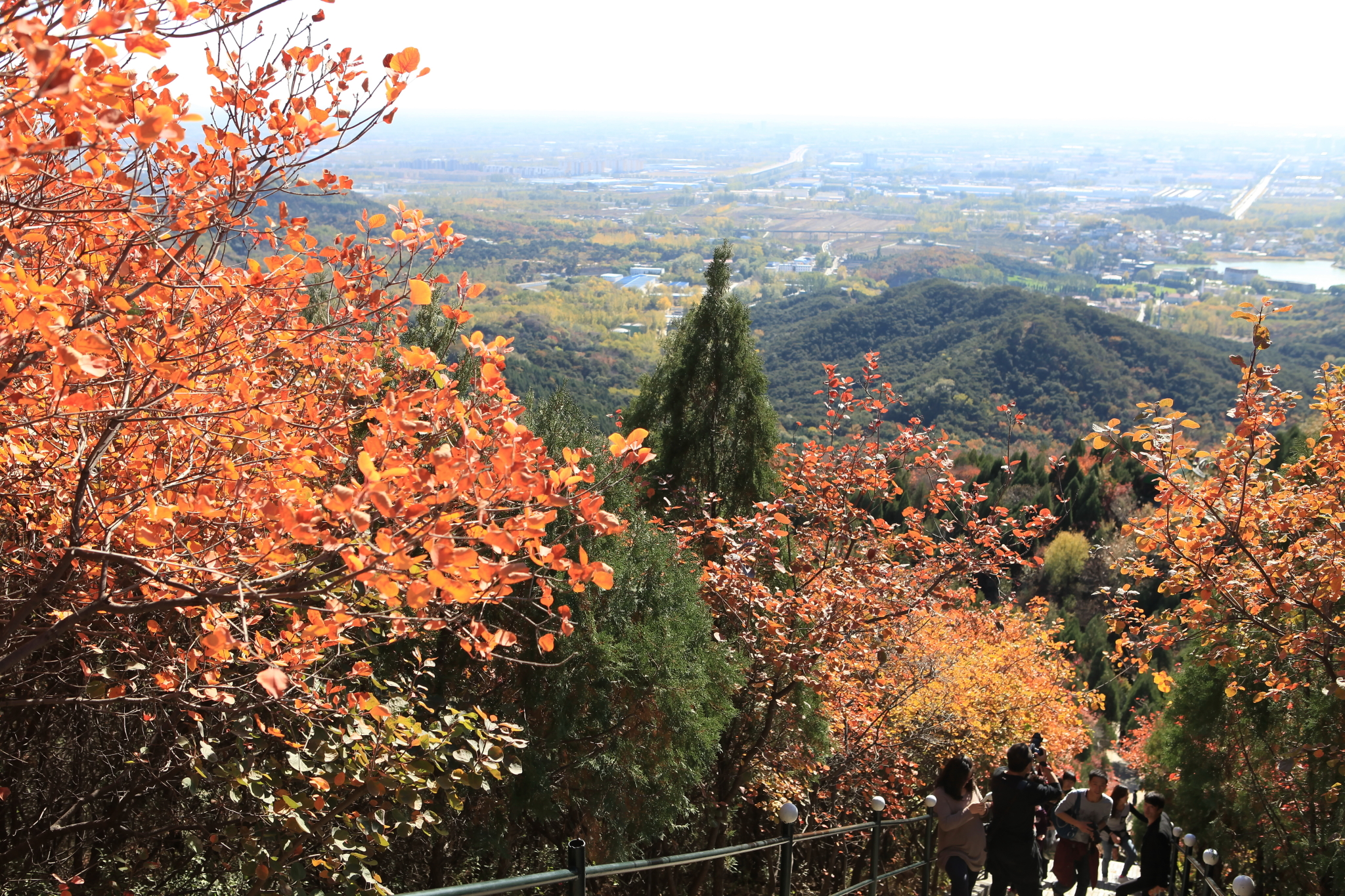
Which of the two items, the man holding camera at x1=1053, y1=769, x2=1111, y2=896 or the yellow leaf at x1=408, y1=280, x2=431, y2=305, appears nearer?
the yellow leaf at x1=408, y1=280, x2=431, y2=305

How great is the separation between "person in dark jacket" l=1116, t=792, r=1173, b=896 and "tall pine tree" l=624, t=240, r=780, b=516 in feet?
18.3

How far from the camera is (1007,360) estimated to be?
6794 centimetres

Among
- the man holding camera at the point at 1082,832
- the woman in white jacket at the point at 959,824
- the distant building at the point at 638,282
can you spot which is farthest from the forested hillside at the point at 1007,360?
the woman in white jacket at the point at 959,824

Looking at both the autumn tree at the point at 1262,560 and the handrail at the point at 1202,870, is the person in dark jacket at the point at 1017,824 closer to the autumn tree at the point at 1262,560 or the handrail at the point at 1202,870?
the handrail at the point at 1202,870

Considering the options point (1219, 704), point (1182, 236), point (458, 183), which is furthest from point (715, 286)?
point (1182, 236)

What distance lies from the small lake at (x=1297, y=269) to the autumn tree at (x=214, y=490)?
550 feet

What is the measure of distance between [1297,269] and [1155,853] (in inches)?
7532

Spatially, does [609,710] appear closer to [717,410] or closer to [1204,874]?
[1204,874]

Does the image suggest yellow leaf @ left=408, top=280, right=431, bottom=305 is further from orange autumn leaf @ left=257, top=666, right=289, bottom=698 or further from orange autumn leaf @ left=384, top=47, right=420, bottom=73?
orange autumn leaf @ left=257, top=666, right=289, bottom=698

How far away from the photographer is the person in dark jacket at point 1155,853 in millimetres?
5332

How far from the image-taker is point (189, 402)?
2711 mm

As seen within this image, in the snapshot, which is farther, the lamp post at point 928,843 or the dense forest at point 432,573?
the lamp post at point 928,843

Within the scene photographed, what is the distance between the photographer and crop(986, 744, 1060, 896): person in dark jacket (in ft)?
15.3

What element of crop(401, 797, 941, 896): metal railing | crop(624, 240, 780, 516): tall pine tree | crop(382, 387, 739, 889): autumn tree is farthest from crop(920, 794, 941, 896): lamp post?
crop(624, 240, 780, 516): tall pine tree
